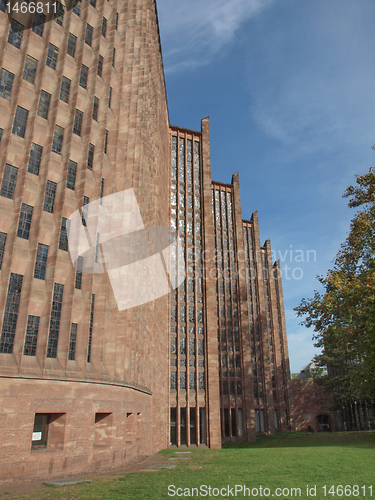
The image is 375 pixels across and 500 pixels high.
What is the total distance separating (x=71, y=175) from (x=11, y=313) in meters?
7.80

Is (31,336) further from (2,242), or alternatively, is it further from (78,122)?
(78,122)

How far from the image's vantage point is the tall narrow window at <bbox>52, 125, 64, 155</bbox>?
19.4m

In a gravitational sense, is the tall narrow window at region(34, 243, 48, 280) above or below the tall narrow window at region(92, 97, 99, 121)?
below

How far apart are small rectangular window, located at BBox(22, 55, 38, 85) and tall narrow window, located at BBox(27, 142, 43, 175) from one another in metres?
3.53

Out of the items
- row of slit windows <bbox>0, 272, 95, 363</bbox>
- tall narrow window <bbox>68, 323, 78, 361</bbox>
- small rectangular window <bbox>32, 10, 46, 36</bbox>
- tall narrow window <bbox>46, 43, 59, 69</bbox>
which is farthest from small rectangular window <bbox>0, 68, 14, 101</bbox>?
tall narrow window <bbox>68, 323, 78, 361</bbox>

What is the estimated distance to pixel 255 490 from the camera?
35.2 ft

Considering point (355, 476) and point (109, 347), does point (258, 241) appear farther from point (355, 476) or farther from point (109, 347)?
point (355, 476)

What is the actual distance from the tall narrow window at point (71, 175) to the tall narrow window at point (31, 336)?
699cm

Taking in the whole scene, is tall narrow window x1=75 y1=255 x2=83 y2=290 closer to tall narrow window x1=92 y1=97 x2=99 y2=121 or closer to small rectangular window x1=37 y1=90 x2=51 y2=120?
small rectangular window x1=37 y1=90 x2=51 y2=120

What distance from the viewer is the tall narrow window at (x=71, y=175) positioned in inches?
767

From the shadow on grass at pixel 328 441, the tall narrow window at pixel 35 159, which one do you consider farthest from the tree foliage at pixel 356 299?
the tall narrow window at pixel 35 159

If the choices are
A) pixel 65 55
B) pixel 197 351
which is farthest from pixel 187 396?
pixel 65 55

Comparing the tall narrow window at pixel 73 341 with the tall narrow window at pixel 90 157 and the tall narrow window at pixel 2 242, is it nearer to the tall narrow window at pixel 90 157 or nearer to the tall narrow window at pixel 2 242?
the tall narrow window at pixel 2 242

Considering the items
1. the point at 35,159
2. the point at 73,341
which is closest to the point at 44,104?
the point at 35,159
